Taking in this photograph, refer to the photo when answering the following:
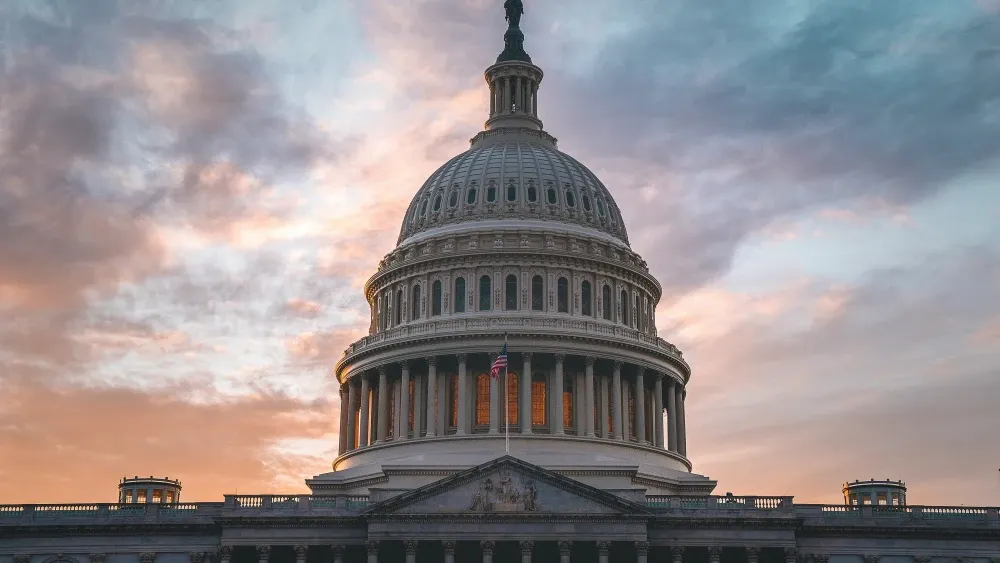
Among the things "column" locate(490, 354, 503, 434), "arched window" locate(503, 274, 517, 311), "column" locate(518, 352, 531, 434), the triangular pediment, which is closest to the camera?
the triangular pediment

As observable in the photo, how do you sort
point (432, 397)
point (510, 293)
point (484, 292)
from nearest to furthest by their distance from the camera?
point (432, 397) < point (510, 293) < point (484, 292)

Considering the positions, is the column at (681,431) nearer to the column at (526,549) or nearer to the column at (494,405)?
the column at (494,405)

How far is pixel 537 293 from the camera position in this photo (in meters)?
105

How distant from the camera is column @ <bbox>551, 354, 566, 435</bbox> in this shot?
9788 centimetres

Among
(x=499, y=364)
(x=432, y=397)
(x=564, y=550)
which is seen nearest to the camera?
(x=564, y=550)

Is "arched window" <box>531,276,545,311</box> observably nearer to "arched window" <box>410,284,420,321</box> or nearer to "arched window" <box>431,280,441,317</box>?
"arched window" <box>431,280,441,317</box>

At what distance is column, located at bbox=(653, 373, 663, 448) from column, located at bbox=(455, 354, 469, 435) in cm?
1549

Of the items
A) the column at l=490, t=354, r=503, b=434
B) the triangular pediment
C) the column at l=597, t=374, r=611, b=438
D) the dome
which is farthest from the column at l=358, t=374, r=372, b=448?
the triangular pediment

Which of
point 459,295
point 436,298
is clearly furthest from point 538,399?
point 436,298

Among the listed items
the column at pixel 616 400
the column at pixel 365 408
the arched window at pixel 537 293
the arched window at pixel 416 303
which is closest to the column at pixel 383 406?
the column at pixel 365 408

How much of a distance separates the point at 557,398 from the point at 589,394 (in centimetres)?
276

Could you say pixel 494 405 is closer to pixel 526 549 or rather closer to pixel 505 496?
pixel 505 496

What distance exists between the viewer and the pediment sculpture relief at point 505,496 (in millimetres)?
80125

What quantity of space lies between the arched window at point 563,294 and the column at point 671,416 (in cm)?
1077
